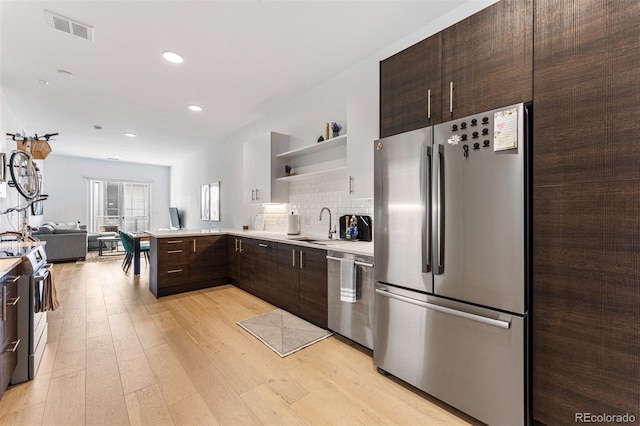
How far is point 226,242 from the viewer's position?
14.6ft

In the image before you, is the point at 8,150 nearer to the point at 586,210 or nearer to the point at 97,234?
the point at 97,234

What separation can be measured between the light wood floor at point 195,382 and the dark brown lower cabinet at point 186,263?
78cm

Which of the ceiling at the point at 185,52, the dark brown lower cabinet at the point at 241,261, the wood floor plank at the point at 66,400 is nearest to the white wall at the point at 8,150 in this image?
the ceiling at the point at 185,52

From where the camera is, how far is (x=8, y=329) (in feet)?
5.68

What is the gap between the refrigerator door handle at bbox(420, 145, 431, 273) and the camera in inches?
69.2

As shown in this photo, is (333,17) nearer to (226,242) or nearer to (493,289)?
(493,289)

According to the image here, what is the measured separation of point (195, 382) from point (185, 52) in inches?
118

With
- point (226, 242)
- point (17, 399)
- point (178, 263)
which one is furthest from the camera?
point (226, 242)

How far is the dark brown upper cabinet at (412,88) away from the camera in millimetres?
1843

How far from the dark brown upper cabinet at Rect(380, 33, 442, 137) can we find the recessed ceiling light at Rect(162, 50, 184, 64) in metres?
2.16

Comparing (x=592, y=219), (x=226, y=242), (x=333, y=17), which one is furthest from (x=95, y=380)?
(x=333, y=17)

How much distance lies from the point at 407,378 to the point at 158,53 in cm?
369

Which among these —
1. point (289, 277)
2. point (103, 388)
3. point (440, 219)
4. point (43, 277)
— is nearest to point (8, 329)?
point (43, 277)

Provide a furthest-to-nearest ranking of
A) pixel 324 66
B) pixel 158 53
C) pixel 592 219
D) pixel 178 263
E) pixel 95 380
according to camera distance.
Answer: pixel 178 263 → pixel 324 66 → pixel 158 53 → pixel 95 380 → pixel 592 219
